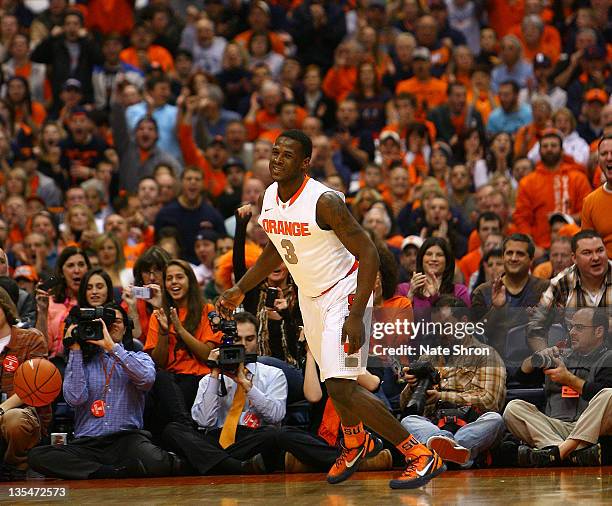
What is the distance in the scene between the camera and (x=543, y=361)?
9133 millimetres

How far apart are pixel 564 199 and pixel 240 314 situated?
14.6 feet

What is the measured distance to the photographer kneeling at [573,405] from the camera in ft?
28.8

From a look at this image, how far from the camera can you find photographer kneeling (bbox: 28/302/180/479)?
9.05 m

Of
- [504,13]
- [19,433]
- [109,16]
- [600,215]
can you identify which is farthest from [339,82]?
[19,433]

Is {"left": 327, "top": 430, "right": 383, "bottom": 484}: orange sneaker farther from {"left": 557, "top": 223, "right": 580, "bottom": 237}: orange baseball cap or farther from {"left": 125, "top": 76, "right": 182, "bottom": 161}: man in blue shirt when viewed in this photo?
{"left": 125, "top": 76, "right": 182, "bottom": 161}: man in blue shirt

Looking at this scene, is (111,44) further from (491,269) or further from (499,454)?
(499,454)

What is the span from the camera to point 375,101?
15883 millimetres

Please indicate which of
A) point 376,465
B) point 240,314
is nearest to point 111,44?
point 240,314

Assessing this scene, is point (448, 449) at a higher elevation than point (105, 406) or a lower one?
lower

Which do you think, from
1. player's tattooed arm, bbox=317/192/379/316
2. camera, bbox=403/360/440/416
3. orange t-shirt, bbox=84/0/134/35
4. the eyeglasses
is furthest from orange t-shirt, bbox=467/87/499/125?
player's tattooed arm, bbox=317/192/379/316

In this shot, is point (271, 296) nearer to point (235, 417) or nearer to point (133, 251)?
point (235, 417)

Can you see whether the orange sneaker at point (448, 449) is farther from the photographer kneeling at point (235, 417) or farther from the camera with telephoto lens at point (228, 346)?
the camera with telephoto lens at point (228, 346)

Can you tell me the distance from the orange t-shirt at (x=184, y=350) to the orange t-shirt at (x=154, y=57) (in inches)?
310

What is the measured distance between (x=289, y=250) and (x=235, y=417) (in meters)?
1.95
